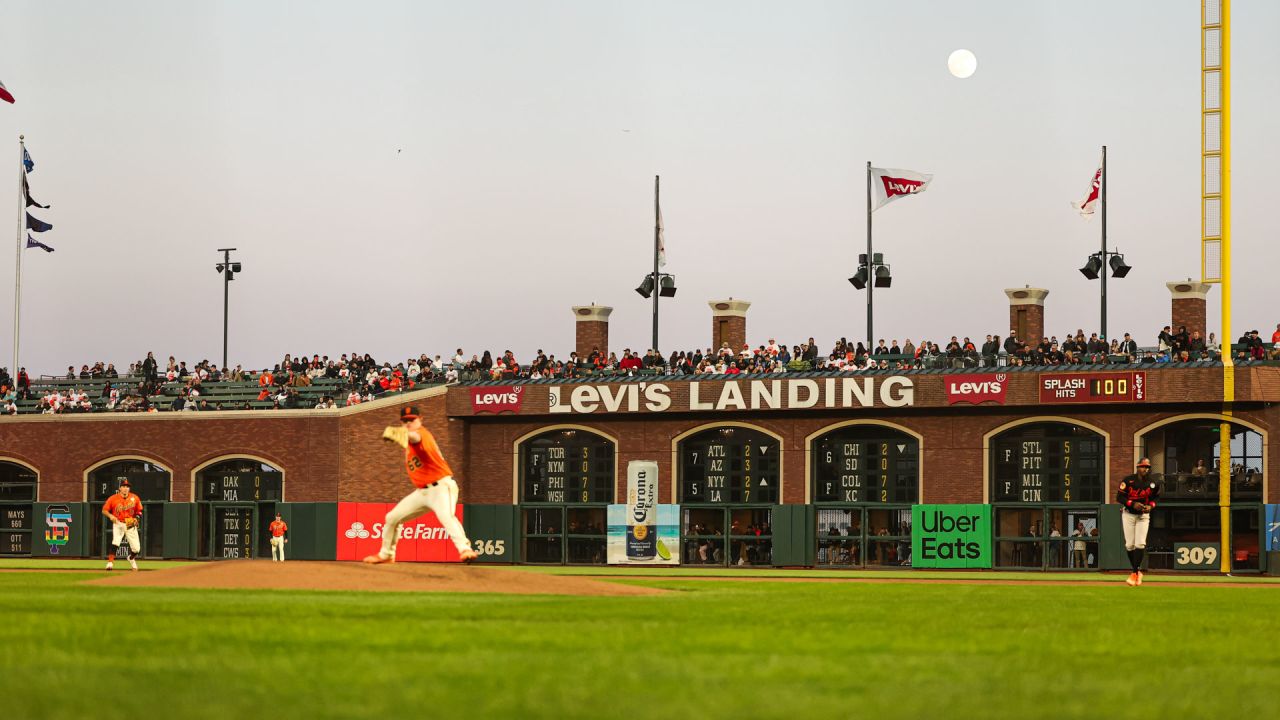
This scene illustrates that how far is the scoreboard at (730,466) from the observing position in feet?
152

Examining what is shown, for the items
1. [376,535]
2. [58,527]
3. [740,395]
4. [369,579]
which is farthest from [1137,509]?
[58,527]

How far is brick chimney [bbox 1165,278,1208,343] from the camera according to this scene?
46594 mm

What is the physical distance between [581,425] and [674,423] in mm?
2876

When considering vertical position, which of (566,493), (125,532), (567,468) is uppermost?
(567,468)

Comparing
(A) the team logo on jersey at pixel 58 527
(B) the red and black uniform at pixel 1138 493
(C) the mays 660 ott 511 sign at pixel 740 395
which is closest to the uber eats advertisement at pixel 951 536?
(C) the mays 660 ott 511 sign at pixel 740 395

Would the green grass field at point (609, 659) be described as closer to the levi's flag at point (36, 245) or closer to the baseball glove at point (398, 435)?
the baseball glove at point (398, 435)

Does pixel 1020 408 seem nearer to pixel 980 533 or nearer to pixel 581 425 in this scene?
pixel 980 533

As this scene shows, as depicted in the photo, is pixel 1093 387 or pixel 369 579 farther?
pixel 1093 387

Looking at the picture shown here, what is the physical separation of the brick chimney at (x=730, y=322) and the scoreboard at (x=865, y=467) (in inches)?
266

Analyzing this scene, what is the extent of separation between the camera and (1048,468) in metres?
43.4

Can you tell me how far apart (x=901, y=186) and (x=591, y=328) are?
1092 cm

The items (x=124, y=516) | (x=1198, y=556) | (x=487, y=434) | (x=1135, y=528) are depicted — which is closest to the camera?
(x=1135, y=528)

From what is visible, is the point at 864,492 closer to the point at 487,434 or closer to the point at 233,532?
the point at 487,434

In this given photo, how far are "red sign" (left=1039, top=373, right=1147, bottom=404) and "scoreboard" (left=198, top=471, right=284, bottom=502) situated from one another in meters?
22.8
